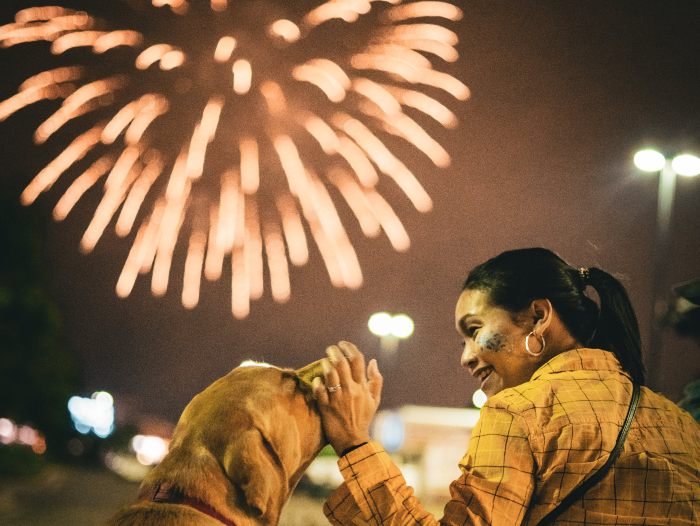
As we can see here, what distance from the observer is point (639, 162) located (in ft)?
36.8

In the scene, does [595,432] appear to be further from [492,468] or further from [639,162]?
[639,162]

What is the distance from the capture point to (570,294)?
9.64 feet

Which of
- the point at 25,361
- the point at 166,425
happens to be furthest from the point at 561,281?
the point at 166,425

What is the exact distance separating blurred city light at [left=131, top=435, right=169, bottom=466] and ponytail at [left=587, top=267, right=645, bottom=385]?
67.0 meters

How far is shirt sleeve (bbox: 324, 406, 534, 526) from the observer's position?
2248mm

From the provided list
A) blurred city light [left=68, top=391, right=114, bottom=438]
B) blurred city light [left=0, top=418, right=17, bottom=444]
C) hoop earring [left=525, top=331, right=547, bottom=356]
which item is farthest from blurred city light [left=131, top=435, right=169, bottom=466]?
hoop earring [left=525, top=331, right=547, bottom=356]

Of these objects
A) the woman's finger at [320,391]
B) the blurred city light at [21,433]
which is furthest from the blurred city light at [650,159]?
the blurred city light at [21,433]

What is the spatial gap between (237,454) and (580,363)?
4.16 feet

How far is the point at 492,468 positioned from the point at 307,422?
87 centimetres

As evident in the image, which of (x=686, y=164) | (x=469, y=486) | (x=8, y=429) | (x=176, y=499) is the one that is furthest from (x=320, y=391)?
(x=8, y=429)

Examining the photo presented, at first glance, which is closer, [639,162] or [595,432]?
[595,432]

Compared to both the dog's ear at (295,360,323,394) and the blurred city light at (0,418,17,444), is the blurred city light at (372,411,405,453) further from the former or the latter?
the dog's ear at (295,360,323,394)

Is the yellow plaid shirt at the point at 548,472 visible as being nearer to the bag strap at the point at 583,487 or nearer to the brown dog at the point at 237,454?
the bag strap at the point at 583,487

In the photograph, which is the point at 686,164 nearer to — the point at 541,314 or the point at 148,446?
the point at 541,314
